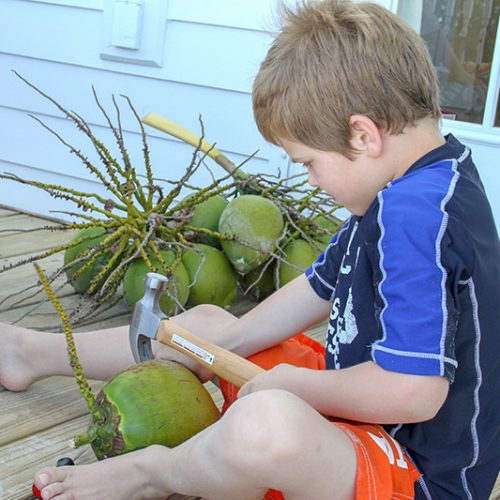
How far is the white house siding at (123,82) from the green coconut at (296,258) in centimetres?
69

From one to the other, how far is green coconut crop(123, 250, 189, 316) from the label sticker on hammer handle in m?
0.73

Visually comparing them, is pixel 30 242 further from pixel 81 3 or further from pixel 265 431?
pixel 265 431

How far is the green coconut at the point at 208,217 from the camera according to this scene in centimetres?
268

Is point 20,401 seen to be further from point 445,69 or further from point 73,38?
point 73,38

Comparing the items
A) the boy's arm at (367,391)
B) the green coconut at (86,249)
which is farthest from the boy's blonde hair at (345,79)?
the green coconut at (86,249)

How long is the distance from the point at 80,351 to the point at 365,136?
88 centimetres

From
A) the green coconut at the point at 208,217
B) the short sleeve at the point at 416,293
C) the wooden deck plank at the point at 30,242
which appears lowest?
the wooden deck plank at the point at 30,242

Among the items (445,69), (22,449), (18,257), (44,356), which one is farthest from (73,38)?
(22,449)

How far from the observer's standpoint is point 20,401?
2.01 metres

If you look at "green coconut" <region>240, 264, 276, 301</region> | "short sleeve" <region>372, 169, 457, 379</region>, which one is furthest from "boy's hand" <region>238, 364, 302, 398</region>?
"green coconut" <region>240, 264, 276, 301</region>

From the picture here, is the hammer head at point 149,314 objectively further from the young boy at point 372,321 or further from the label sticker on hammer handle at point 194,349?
the young boy at point 372,321

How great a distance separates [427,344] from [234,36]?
216 centimetres

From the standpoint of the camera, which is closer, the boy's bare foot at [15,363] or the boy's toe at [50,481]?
the boy's toe at [50,481]

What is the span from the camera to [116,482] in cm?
158
